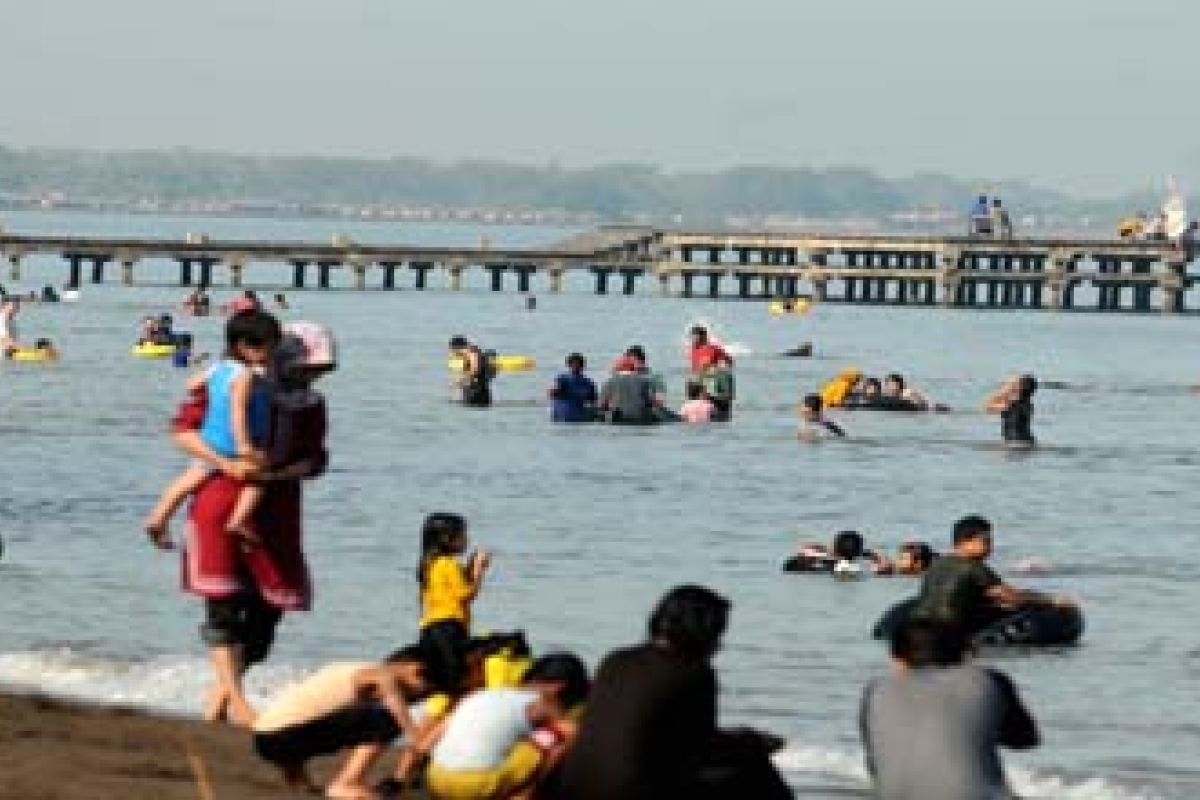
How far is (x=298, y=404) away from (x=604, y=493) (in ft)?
75.1

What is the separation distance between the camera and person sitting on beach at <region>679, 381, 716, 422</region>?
49219 millimetres

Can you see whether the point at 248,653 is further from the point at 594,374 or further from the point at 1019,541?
the point at 594,374

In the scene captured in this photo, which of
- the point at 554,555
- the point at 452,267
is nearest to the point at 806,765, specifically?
the point at 554,555

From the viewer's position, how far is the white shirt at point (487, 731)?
1288cm

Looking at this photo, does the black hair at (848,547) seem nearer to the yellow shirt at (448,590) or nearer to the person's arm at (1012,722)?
the yellow shirt at (448,590)

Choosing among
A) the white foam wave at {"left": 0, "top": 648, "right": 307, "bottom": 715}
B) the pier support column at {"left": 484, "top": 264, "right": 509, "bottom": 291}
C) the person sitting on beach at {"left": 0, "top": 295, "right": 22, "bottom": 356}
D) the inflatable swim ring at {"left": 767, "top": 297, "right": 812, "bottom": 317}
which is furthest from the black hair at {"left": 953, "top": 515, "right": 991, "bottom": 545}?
the pier support column at {"left": 484, "top": 264, "right": 509, "bottom": 291}

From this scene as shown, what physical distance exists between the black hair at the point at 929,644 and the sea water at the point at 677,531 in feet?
13.4

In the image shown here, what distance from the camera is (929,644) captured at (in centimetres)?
1177

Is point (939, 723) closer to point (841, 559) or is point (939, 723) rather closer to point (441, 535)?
point (441, 535)

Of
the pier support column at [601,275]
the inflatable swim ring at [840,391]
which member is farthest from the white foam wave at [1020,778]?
the pier support column at [601,275]

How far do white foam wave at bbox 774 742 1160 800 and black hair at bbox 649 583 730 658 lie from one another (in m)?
4.91

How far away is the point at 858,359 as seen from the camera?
292 feet

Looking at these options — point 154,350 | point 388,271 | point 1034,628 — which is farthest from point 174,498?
point 388,271

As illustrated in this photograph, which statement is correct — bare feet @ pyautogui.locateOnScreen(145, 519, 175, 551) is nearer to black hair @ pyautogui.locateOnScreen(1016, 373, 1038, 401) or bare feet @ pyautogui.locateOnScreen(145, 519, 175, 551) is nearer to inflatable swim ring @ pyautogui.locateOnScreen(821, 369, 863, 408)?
black hair @ pyautogui.locateOnScreen(1016, 373, 1038, 401)
